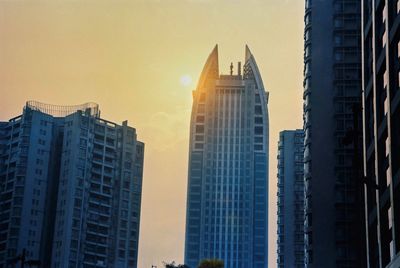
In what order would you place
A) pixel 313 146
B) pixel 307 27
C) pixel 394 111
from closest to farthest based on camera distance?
pixel 394 111
pixel 313 146
pixel 307 27

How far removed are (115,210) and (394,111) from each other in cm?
11809

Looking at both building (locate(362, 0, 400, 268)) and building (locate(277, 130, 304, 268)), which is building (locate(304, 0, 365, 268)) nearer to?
building (locate(362, 0, 400, 268))

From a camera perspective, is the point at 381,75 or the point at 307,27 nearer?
the point at 381,75

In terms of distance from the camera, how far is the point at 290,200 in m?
162

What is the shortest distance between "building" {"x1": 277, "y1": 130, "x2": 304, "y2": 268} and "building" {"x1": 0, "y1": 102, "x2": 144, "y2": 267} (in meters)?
31.4

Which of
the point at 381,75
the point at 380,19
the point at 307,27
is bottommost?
the point at 381,75

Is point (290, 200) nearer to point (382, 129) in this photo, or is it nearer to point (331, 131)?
point (331, 131)

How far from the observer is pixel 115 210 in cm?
16512

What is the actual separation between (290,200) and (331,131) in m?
67.3

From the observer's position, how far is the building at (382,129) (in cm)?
5178

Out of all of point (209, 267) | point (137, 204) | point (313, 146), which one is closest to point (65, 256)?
point (137, 204)

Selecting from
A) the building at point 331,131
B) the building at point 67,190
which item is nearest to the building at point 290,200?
the building at point 67,190

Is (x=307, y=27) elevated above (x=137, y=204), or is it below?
above

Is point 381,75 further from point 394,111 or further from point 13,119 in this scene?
point 13,119
